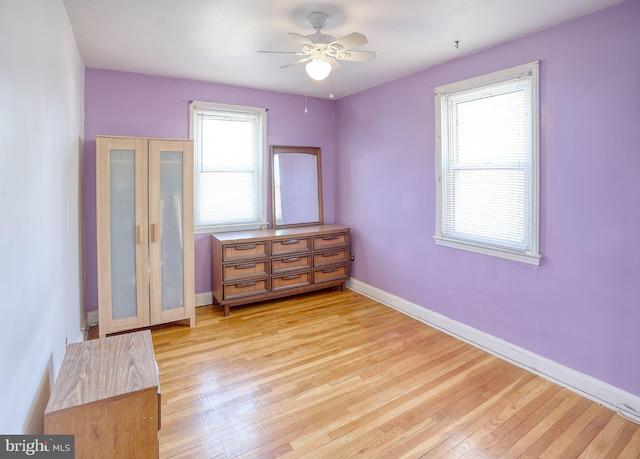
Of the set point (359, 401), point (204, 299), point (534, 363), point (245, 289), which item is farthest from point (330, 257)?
point (534, 363)

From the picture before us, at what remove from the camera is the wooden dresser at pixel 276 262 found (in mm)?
3758

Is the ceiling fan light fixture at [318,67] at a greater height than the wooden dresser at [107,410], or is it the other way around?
the ceiling fan light fixture at [318,67]

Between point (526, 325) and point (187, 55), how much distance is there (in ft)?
11.7

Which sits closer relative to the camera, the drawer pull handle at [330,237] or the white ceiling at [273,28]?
the white ceiling at [273,28]

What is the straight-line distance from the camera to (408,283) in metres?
3.86

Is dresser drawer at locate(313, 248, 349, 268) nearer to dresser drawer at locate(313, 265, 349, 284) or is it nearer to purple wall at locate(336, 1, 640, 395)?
dresser drawer at locate(313, 265, 349, 284)

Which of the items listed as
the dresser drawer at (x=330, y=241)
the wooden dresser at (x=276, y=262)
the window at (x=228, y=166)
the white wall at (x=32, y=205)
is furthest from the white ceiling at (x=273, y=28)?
the dresser drawer at (x=330, y=241)

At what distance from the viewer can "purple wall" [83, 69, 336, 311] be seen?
343 centimetres

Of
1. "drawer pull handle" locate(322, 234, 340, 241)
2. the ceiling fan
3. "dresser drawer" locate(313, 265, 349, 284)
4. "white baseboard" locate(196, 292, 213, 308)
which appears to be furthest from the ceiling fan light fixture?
"white baseboard" locate(196, 292, 213, 308)

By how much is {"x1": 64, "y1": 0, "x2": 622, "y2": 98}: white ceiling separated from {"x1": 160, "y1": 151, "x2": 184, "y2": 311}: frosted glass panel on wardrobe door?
911mm

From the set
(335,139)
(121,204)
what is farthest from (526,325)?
(121,204)

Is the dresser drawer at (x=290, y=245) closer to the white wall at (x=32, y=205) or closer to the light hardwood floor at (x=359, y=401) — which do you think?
the light hardwood floor at (x=359, y=401)

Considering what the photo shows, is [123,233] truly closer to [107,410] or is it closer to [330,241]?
[107,410]

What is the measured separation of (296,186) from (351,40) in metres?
2.47
